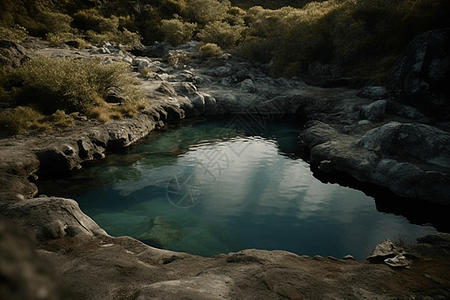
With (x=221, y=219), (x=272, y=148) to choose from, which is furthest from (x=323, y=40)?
(x=221, y=219)

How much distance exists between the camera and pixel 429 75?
20969 millimetres

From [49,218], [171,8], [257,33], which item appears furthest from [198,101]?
[171,8]

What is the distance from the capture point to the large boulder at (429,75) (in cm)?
2044

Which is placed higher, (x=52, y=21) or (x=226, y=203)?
(x=52, y=21)

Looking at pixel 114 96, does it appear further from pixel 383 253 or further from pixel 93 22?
pixel 93 22

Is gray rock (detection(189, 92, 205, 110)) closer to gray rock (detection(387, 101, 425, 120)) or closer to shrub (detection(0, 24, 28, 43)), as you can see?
gray rock (detection(387, 101, 425, 120))

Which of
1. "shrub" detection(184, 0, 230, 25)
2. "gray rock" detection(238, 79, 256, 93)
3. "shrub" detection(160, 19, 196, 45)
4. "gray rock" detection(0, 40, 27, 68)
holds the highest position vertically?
"shrub" detection(184, 0, 230, 25)

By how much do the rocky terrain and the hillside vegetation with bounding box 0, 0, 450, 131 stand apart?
223 cm

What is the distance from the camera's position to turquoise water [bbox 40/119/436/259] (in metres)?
11.0

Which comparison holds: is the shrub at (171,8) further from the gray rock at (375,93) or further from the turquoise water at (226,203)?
the turquoise water at (226,203)

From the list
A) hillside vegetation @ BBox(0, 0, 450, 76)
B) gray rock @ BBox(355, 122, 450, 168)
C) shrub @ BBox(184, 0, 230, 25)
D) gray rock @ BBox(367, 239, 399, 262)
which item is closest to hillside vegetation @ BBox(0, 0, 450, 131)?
hillside vegetation @ BBox(0, 0, 450, 76)

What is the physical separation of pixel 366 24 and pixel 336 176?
1047 inches

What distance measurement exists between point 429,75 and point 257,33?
32693 millimetres

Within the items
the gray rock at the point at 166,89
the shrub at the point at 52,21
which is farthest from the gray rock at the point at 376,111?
the shrub at the point at 52,21
